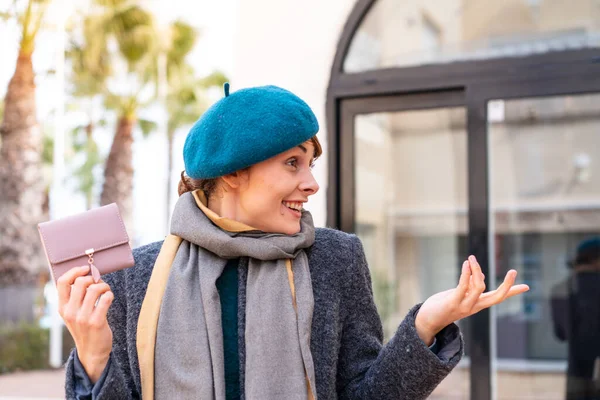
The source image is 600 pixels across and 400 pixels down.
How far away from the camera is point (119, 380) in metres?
1.62

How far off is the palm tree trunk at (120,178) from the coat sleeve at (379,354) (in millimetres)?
14604

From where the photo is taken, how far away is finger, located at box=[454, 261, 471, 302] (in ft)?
5.14

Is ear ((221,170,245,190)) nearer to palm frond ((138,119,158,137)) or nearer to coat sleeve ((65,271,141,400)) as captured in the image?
coat sleeve ((65,271,141,400))

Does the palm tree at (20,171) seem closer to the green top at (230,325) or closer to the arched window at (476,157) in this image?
the arched window at (476,157)

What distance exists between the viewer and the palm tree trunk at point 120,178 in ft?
53.2

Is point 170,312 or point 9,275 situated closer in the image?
point 170,312

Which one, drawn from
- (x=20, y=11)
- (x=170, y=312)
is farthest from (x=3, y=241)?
(x=170, y=312)

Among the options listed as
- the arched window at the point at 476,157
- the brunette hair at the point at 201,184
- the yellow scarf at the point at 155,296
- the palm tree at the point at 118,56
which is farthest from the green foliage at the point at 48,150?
the yellow scarf at the point at 155,296

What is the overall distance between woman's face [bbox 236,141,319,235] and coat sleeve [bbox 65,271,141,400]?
37cm

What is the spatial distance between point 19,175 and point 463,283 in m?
13.7

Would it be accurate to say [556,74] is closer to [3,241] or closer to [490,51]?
[490,51]

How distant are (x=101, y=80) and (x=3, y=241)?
468 centimetres

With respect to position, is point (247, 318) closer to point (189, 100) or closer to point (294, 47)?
point (294, 47)

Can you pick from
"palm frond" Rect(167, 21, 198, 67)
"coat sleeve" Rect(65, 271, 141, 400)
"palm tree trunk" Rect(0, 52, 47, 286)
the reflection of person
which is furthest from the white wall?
"palm frond" Rect(167, 21, 198, 67)
